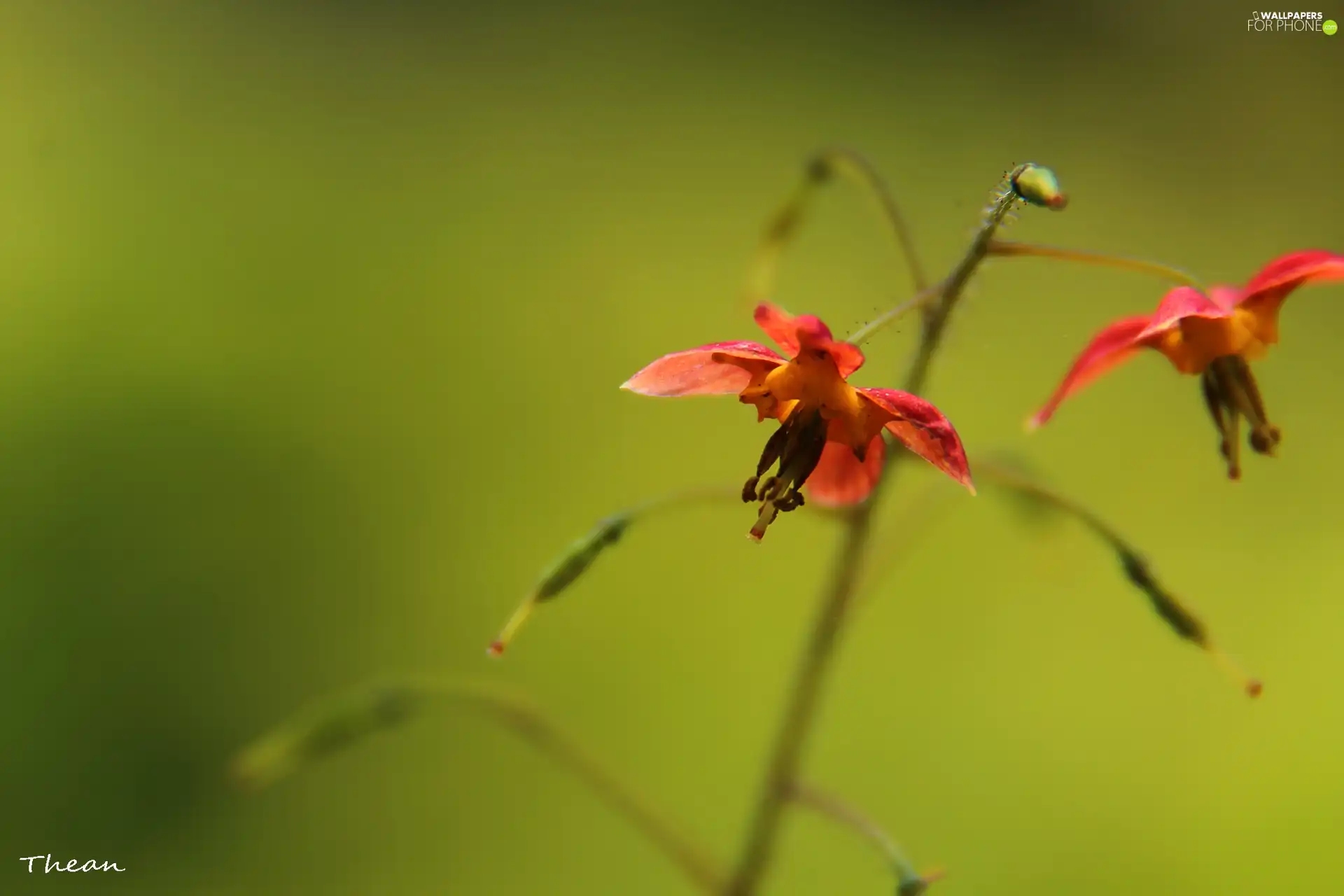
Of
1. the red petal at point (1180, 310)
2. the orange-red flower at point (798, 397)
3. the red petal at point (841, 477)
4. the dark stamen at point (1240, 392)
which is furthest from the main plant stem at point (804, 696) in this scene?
the dark stamen at point (1240, 392)

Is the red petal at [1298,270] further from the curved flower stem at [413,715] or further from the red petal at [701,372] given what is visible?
the curved flower stem at [413,715]

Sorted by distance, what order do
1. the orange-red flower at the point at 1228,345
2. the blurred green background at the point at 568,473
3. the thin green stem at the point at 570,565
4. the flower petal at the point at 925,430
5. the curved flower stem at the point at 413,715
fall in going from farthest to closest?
the blurred green background at the point at 568,473
the curved flower stem at the point at 413,715
the orange-red flower at the point at 1228,345
the thin green stem at the point at 570,565
the flower petal at the point at 925,430

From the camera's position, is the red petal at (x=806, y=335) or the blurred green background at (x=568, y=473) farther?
the blurred green background at (x=568, y=473)

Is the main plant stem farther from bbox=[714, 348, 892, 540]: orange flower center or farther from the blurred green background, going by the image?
the blurred green background

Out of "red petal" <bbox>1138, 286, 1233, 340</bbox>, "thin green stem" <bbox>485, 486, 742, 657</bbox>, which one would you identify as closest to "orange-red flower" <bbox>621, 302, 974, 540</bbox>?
"thin green stem" <bbox>485, 486, 742, 657</bbox>

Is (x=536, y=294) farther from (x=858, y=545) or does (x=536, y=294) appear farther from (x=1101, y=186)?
(x=858, y=545)

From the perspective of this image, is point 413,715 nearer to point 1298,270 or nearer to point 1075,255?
point 1075,255

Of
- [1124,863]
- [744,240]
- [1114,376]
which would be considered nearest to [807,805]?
[1124,863]
